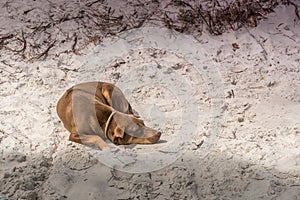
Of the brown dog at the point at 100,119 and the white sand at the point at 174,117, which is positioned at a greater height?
the brown dog at the point at 100,119

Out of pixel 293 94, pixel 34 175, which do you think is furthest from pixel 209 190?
Answer: pixel 293 94

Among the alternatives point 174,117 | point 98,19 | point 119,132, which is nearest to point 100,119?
point 119,132

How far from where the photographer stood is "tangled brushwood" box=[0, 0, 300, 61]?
491 cm

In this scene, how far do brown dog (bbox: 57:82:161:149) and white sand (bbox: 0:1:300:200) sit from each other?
2.7 inches

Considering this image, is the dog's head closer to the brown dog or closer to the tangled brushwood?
the brown dog

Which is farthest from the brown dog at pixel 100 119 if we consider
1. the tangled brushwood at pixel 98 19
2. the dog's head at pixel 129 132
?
the tangled brushwood at pixel 98 19

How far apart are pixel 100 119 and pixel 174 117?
23.3 inches

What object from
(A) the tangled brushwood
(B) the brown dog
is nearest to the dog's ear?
Answer: (B) the brown dog

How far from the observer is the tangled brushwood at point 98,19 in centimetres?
491

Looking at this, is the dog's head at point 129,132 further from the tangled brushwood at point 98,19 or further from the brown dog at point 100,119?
the tangled brushwood at point 98,19

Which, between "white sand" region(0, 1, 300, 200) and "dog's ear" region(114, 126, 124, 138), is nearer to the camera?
"white sand" region(0, 1, 300, 200)

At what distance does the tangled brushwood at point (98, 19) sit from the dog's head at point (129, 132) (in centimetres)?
141

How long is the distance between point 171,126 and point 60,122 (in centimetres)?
82

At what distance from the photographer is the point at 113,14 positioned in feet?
17.2
